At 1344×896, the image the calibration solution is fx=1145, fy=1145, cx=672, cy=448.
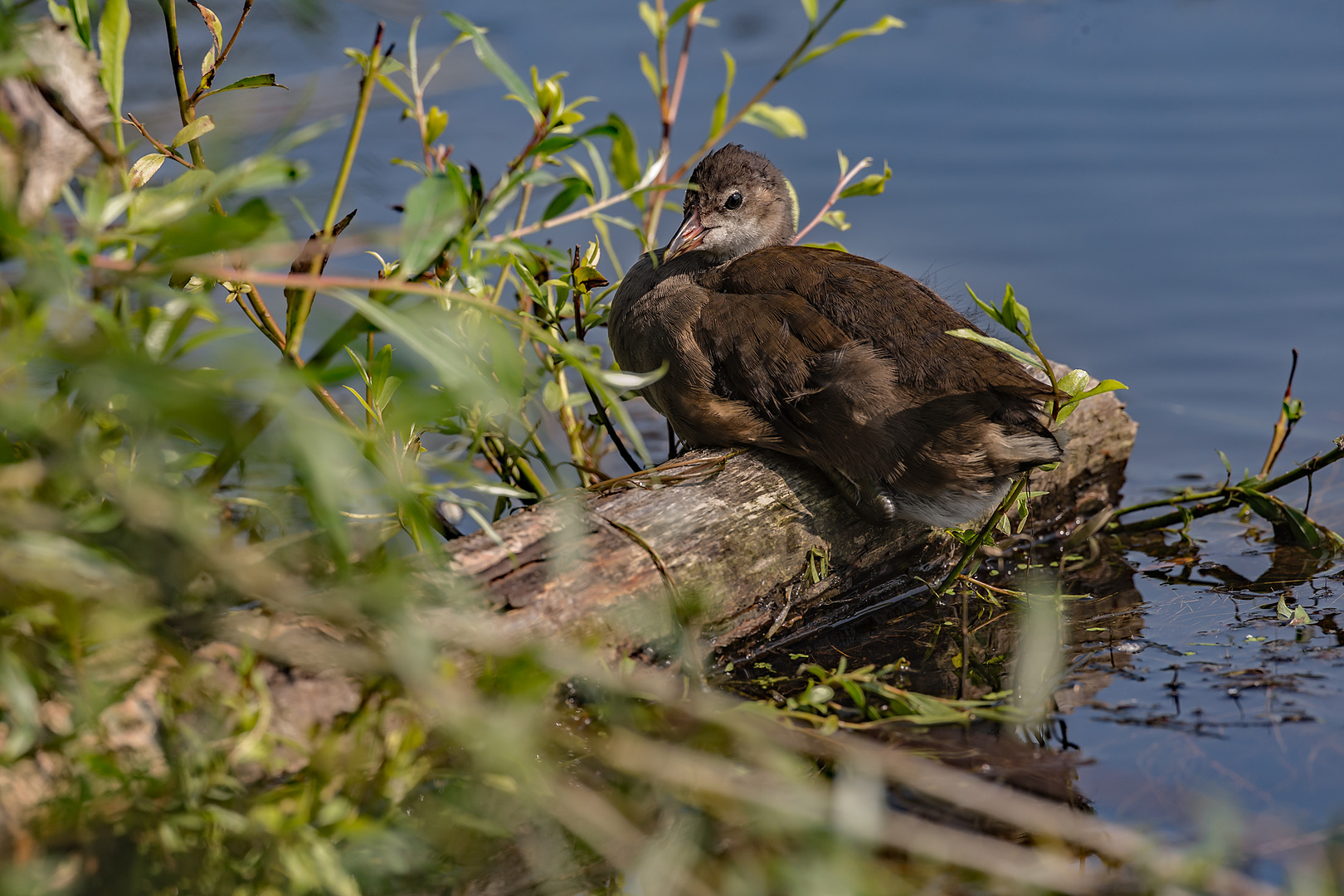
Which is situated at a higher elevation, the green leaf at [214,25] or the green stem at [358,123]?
the green leaf at [214,25]

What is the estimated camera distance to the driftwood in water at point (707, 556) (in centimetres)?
246

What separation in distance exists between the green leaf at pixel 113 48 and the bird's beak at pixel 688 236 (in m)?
1.84

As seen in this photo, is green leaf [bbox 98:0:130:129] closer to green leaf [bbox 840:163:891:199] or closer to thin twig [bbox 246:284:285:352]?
thin twig [bbox 246:284:285:352]

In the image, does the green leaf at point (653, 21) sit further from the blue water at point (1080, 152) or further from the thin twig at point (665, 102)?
the blue water at point (1080, 152)

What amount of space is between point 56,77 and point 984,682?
237 centimetres

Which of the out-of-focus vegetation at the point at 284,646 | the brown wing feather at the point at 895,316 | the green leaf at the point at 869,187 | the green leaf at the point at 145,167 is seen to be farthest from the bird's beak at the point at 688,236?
the green leaf at the point at 145,167

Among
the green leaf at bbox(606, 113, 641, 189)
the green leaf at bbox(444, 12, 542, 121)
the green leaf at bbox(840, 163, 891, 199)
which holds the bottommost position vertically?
the green leaf at bbox(444, 12, 542, 121)

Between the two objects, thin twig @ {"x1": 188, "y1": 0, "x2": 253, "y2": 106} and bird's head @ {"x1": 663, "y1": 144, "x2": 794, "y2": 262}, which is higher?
bird's head @ {"x1": 663, "y1": 144, "x2": 794, "y2": 262}

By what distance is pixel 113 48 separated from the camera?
83.0 inches

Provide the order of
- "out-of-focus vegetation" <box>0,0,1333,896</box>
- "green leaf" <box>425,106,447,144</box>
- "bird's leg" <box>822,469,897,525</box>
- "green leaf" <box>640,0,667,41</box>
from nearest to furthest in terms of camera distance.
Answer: "out-of-focus vegetation" <box>0,0,1333,896</box>
"green leaf" <box>640,0,667,41</box>
"green leaf" <box>425,106,447,144</box>
"bird's leg" <box>822,469,897,525</box>

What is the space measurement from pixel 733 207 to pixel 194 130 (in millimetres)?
1799

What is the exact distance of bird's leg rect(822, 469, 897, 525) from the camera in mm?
3186

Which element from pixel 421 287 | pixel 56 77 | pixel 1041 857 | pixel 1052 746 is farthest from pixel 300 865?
pixel 1052 746

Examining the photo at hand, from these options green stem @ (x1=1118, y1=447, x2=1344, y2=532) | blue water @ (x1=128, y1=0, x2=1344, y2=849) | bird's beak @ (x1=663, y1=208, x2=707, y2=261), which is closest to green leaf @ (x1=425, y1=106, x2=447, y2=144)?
bird's beak @ (x1=663, y1=208, x2=707, y2=261)
